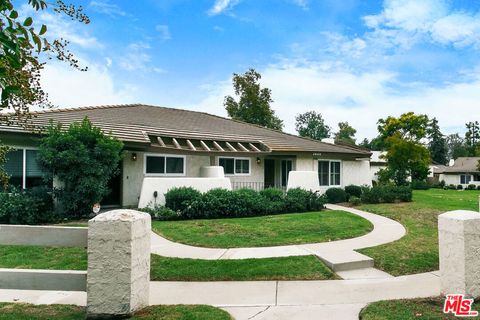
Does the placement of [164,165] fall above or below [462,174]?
above

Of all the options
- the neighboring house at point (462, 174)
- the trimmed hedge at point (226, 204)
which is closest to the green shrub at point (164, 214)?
the trimmed hedge at point (226, 204)

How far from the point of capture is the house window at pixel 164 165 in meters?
15.6

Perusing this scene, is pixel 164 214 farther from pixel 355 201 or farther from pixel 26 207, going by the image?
pixel 355 201

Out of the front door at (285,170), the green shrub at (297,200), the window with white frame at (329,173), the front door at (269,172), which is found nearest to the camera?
the green shrub at (297,200)

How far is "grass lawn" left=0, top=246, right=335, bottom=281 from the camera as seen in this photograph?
6.07 meters

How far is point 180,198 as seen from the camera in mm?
12906

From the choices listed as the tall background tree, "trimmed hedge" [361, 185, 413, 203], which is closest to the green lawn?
"trimmed hedge" [361, 185, 413, 203]

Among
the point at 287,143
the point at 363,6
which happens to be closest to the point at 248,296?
the point at 363,6

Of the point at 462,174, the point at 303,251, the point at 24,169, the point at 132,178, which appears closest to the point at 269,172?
the point at 132,178

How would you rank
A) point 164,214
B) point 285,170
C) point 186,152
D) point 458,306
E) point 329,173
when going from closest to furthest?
point 458,306 → point 164,214 → point 186,152 → point 285,170 → point 329,173

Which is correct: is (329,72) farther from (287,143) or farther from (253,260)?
(253,260)

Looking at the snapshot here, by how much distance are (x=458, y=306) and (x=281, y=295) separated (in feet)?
7.83

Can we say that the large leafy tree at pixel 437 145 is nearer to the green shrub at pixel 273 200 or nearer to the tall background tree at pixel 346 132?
the tall background tree at pixel 346 132

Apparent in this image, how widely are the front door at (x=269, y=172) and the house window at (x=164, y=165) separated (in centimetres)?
605
